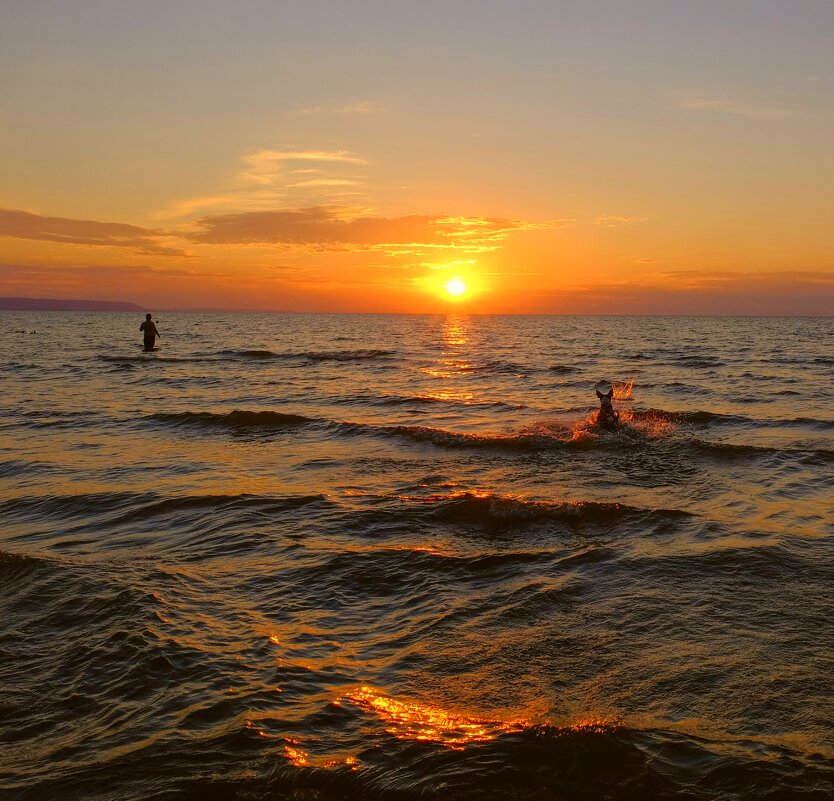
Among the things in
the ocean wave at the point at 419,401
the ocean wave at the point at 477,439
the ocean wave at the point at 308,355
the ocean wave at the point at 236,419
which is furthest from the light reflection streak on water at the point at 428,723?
the ocean wave at the point at 308,355

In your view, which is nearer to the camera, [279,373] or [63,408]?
[63,408]

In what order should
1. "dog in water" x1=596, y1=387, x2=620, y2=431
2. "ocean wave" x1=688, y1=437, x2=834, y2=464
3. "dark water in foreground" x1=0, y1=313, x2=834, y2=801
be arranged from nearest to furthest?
"dark water in foreground" x1=0, y1=313, x2=834, y2=801 → "ocean wave" x1=688, y1=437, x2=834, y2=464 → "dog in water" x1=596, y1=387, x2=620, y2=431

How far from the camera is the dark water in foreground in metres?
4.65

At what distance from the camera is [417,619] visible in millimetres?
7074

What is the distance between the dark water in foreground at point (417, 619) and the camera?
465 centimetres

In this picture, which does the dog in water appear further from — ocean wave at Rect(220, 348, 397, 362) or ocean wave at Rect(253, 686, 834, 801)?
ocean wave at Rect(220, 348, 397, 362)

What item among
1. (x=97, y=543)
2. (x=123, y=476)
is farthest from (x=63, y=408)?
(x=97, y=543)

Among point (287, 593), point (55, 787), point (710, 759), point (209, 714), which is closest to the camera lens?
point (55, 787)

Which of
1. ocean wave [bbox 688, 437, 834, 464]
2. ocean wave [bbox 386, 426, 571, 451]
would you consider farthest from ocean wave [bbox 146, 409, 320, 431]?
ocean wave [bbox 688, 437, 834, 464]

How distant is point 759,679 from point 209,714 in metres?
4.51

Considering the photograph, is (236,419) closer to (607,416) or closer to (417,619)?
(607,416)

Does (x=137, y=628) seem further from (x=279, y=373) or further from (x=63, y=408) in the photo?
(x=279, y=373)

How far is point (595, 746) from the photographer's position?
15.8 feet

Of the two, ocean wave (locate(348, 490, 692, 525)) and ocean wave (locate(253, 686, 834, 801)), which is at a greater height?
ocean wave (locate(348, 490, 692, 525))
